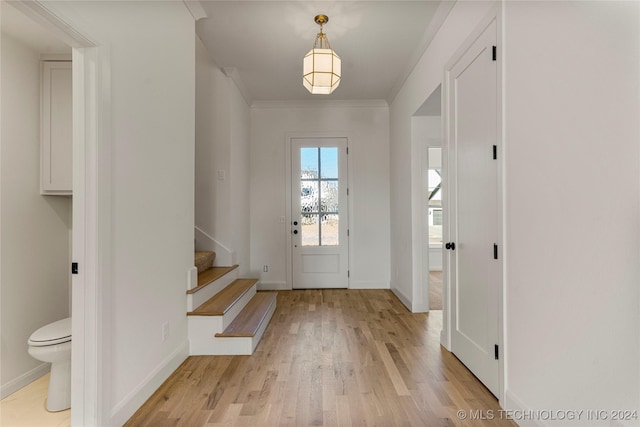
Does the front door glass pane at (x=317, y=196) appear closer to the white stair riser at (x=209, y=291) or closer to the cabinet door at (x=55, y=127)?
the white stair riser at (x=209, y=291)

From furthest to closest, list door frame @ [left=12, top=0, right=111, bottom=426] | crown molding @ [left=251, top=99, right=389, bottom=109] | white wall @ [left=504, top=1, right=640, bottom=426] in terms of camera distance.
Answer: crown molding @ [left=251, top=99, right=389, bottom=109] < door frame @ [left=12, top=0, right=111, bottom=426] < white wall @ [left=504, top=1, right=640, bottom=426]

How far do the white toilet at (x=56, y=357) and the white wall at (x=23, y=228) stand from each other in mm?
456

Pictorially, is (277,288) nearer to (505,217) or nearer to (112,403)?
(112,403)

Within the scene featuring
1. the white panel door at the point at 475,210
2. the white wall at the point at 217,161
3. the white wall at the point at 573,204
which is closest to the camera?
the white wall at the point at 573,204

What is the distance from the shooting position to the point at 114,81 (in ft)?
5.61

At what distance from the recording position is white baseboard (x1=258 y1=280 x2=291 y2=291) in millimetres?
4895

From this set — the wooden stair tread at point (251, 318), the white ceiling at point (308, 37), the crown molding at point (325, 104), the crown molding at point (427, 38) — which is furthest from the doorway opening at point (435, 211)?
the wooden stair tread at point (251, 318)

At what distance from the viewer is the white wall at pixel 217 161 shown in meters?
3.89

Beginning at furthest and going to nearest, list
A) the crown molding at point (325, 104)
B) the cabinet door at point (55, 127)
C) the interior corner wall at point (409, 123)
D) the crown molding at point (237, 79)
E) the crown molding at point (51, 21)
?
the crown molding at point (325, 104) < the crown molding at point (237, 79) < the interior corner wall at point (409, 123) < the cabinet door at point (55, 127) < the crown molding at point (51, 21)

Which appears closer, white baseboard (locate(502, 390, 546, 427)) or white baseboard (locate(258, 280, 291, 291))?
white baseboard (locate(502, 390, 546, 427))

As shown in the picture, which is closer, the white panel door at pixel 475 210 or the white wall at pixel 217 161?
the white panel door at pixel 475 210

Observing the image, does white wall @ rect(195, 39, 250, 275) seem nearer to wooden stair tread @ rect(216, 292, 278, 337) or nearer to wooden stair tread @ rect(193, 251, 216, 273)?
wooden stair tread @ rect(193, 251, 216, 273)

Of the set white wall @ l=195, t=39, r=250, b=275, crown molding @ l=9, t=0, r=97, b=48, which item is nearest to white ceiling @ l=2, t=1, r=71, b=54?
crown molding @ l=9, t=0, r=97, b=48

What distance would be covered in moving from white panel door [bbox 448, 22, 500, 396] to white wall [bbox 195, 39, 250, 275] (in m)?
2.52
